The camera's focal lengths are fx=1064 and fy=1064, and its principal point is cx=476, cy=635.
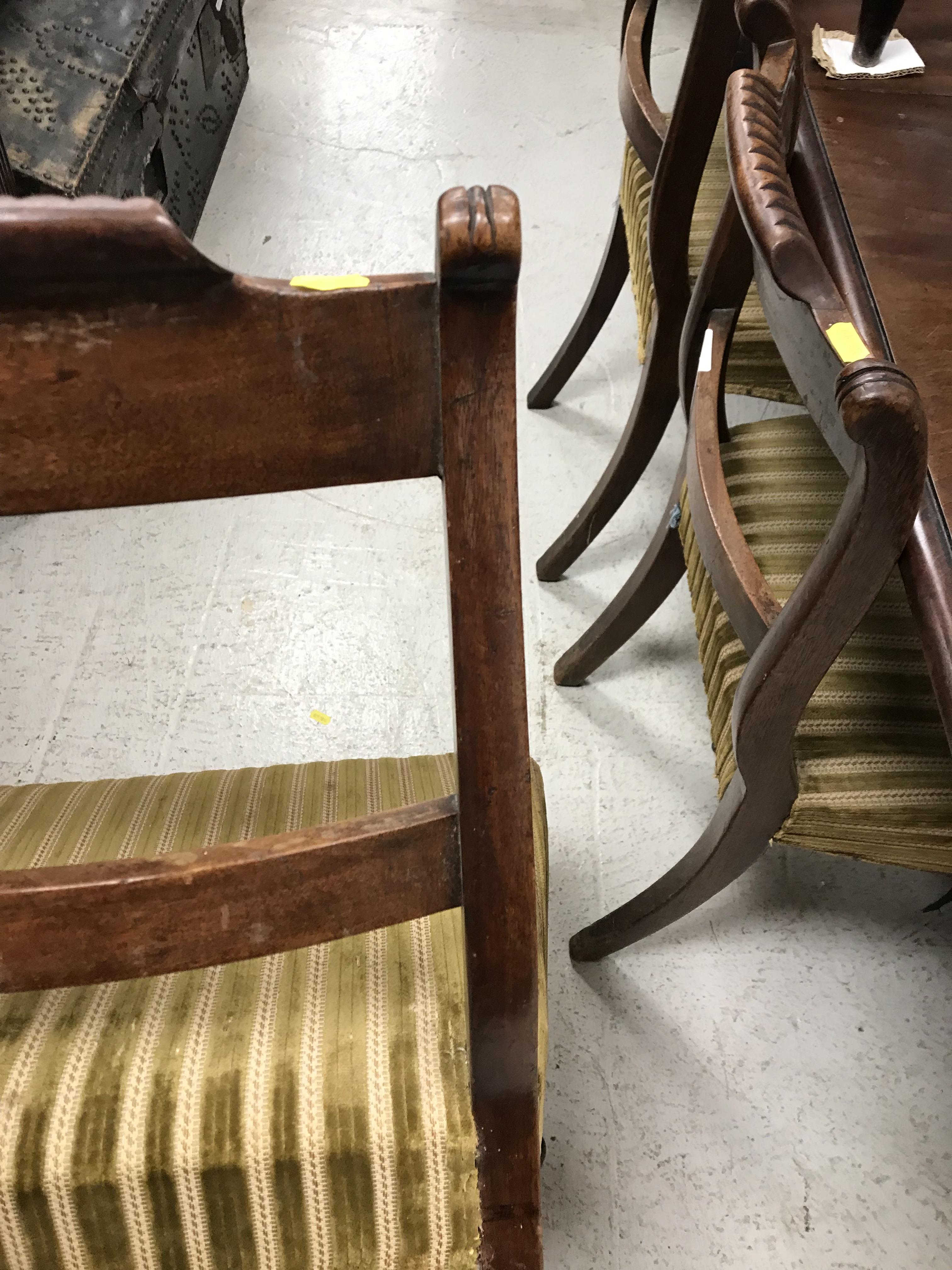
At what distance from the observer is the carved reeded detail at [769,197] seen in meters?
0.66

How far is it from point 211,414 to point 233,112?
102 inches

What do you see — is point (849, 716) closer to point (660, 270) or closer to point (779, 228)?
point (779, 228)

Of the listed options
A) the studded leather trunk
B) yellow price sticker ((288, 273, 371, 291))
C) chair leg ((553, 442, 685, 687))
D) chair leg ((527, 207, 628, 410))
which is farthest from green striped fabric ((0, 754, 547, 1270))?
the studded leather trunk

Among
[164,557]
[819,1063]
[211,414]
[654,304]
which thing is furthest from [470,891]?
[164,557]

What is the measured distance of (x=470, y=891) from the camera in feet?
1.71

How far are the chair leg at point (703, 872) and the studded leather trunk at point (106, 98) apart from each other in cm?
136

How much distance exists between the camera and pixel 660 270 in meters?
1.28

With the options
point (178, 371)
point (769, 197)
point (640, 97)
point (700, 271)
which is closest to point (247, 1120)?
point (178, 371)

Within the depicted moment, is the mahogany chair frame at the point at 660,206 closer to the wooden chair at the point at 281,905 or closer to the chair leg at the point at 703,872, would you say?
the chair leg at the point at 703,872

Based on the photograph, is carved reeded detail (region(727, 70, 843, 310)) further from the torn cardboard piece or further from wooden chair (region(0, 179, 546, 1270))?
the torn cardboard piece

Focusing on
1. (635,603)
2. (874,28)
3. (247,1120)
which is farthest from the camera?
(635,603)

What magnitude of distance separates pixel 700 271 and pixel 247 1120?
866mm

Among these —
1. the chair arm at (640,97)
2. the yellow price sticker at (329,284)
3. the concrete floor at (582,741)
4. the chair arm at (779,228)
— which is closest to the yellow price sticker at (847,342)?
the chair arm at (779,228)

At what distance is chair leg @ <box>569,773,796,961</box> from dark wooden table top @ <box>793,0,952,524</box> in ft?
1.01
